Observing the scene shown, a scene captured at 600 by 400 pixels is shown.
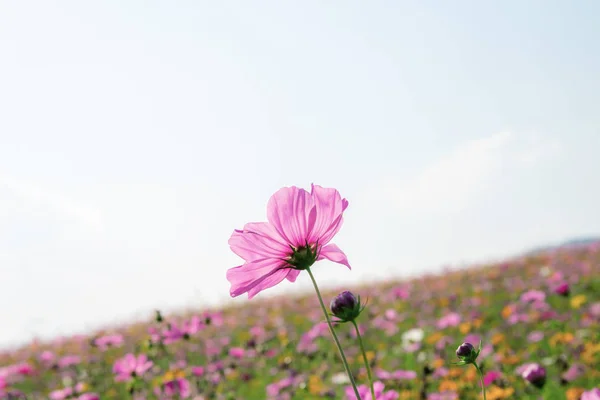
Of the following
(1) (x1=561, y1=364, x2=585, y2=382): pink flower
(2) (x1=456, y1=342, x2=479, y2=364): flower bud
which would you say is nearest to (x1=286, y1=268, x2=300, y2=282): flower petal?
(2) (x1=456, y1=342, x2=479, y2=364): flower bud

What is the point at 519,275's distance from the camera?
8906mm

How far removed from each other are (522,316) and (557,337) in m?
0.93

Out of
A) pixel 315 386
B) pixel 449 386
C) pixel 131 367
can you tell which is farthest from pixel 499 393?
pixel 131 367

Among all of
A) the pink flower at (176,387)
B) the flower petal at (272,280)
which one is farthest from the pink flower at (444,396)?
the flower petal at (272,280)

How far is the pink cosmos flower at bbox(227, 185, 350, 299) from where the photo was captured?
124cm

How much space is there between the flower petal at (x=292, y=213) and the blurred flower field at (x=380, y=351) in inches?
25.3

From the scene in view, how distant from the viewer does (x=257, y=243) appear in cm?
126

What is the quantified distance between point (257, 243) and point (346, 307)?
226mm

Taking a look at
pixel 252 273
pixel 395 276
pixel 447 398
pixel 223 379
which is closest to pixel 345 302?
pixel 252 273

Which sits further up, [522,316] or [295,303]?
[295,303]

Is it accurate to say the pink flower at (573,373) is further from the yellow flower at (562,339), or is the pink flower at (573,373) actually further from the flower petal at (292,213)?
the flower petal at (292,213)

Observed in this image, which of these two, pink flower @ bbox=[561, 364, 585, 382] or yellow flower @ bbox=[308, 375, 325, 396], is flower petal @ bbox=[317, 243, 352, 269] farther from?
pink flower @ bbox=[561, 364, 585, 382]

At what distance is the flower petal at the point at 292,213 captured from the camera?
124cm

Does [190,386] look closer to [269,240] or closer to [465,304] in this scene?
[269,240]
